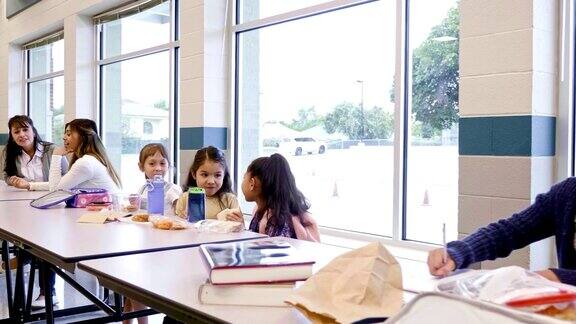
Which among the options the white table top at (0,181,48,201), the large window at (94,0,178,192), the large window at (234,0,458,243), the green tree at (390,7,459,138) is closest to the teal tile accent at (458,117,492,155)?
the large window at (234,0,458,243)

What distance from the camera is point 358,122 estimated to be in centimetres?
344

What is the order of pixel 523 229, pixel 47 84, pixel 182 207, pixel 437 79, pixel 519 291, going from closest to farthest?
1. pixel 519 291
2. pixel 523 229
3. pixel 182 207
4. pixel 437 79
5. pixel 47 84

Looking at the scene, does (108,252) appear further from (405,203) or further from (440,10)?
(440,10)

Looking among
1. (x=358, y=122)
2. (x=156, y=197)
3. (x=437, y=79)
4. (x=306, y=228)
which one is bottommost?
(x=306, y=228)

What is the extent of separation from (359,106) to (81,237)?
201 cm

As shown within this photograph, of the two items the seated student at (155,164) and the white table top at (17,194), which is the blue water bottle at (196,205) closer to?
the seated student at (155,164)

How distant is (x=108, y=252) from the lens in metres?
1.62

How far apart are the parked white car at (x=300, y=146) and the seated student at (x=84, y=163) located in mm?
1253

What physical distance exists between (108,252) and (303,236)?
810 mm

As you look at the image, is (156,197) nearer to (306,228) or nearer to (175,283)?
(306,228)

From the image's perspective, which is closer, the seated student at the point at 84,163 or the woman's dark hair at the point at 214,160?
the woman's dark hair at the point at 214,160

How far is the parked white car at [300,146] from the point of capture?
373 cm

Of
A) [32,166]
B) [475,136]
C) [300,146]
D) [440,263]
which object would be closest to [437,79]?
[475,136]

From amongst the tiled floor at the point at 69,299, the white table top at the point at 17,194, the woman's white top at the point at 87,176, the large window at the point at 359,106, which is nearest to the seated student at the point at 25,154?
the white table top at the point at 17,194
